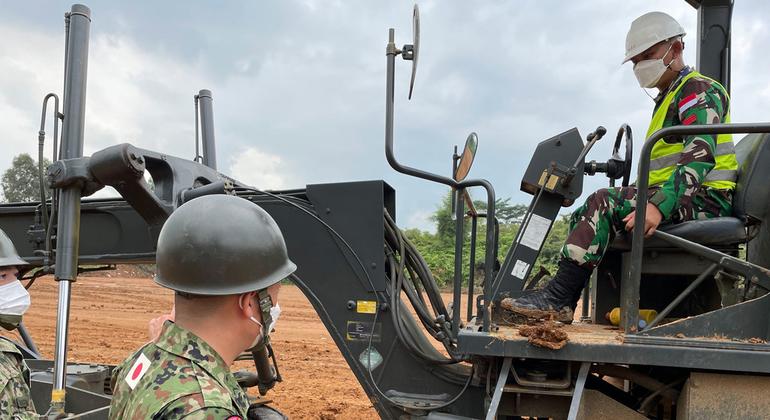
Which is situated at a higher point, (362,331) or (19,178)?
(19,178)

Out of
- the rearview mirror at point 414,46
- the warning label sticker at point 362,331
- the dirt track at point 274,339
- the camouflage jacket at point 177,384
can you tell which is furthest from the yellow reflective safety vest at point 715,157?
the dirt track at point 274,339

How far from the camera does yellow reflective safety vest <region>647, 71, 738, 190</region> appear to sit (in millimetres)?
3491

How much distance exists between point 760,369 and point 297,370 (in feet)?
24.3

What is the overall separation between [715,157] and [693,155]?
267 millimetres

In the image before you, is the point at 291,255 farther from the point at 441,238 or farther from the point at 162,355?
the point at 441,238

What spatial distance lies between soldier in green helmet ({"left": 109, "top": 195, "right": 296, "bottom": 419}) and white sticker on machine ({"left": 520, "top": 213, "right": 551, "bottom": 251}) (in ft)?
7.02

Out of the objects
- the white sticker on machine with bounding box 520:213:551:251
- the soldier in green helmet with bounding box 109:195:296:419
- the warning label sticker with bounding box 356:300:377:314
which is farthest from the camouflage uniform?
the soldier in green helmet with bounding box 109:195:296:419

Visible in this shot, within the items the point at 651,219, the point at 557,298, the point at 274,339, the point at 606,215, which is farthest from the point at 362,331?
the point at 274,339

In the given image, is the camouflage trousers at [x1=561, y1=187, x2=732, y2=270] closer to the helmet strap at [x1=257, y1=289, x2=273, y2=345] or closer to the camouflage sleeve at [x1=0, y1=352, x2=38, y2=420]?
the helmet strap at [x1=257, y1=289, x2=273, y2=345]

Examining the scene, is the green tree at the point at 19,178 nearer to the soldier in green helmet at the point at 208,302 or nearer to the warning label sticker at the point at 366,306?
the warning label sticker at the point at 366,306

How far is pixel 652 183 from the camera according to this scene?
Result: 3621 millimetres

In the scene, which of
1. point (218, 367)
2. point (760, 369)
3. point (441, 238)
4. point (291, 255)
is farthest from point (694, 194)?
point (441, 238)

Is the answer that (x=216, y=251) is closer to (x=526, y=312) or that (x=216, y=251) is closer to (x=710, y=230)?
(x=526, y=312)

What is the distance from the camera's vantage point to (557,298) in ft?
11.8
